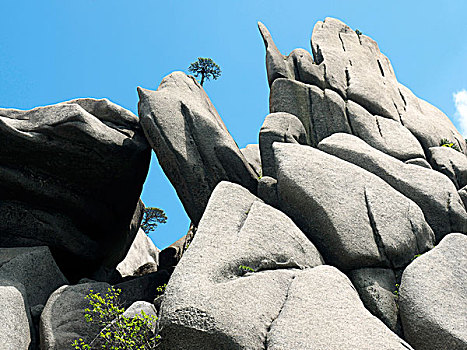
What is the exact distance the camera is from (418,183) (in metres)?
15.2

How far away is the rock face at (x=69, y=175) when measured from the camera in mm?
15891

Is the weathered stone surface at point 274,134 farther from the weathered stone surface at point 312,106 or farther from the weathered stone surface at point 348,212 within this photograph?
the weathered stone surface at point 348,212

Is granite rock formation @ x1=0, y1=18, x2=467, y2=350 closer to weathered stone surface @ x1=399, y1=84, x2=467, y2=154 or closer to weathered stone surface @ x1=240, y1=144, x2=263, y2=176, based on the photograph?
weathered stone surface @ x1=399, y1=84, x2=467, y2=154

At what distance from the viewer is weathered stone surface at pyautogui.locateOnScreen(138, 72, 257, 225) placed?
1600cm

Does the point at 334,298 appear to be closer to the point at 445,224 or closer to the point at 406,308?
the point at 406,308

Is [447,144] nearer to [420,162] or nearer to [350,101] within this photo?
[420,162]

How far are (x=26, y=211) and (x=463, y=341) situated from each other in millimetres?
14477

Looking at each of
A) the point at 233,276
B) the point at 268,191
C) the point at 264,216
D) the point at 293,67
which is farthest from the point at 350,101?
the point at 233,276

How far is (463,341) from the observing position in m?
10.2

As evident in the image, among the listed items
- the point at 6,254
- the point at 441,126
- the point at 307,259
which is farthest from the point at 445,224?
the point at 6,254

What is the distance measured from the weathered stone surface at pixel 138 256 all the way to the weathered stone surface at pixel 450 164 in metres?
16.0

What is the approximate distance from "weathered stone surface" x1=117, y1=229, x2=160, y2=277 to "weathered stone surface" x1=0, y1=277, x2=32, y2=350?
11658 mm

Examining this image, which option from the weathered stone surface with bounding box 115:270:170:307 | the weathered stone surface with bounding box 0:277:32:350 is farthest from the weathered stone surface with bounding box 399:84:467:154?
the weathered stone surface with bounding box 0:277:32:350

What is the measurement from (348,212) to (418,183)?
12.0ft
